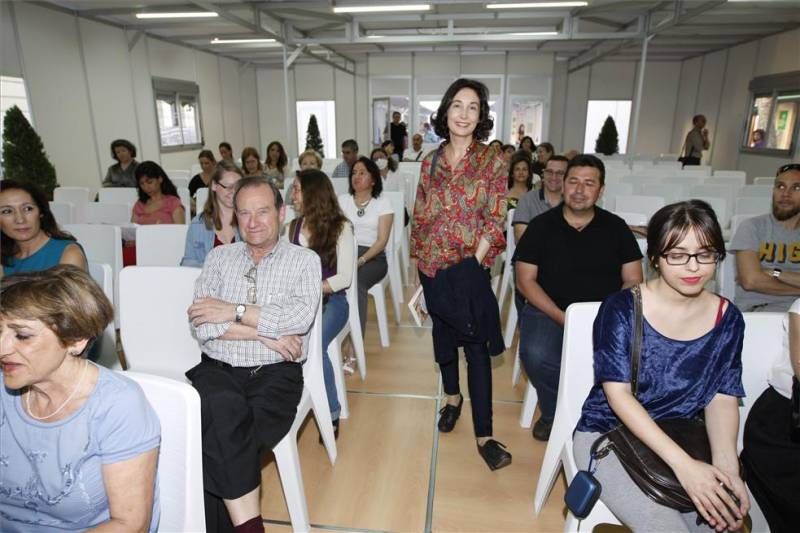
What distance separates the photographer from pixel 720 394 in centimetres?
134

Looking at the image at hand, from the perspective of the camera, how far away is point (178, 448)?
41.8 inches

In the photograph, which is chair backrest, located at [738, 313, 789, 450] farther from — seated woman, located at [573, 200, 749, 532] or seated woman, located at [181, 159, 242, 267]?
seated woman, located at [181, 159, 242, 267]

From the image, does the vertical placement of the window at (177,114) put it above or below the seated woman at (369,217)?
above

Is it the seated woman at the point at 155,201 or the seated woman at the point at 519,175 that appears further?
the seated woman at the point at 519,175

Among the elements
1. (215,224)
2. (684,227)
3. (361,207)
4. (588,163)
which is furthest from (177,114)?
(684,227)

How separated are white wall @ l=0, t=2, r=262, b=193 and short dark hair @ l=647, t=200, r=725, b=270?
303 inches

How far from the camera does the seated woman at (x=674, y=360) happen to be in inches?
49.0

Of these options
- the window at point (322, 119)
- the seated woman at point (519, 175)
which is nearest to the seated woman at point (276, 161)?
the seated woman at point (519, 175)

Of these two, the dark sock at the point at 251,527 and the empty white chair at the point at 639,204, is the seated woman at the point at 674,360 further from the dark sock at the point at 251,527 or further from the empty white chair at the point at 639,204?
the empty white chair at the point at 639,204

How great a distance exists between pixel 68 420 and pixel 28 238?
128cm

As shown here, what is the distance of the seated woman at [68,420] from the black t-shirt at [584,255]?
180 centimetres

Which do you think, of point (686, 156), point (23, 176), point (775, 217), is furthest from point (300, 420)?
point (686, 156)

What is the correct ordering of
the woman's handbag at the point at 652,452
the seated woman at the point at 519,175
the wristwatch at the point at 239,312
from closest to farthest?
the woman's handbag at the point at 652,452 → the wristwatch at the point at 239,312 → the seated woman at the point at 519,175

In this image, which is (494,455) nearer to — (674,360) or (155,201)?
(674,360)
